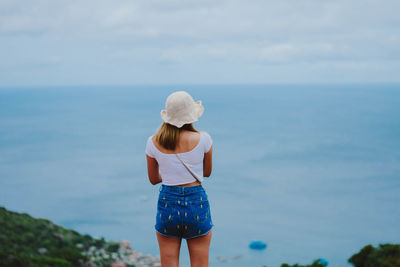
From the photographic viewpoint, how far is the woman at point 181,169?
2.65 metres

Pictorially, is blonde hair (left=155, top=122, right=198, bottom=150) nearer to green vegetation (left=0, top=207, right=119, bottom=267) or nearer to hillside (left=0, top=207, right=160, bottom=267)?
hillside (left=0, top=207, right=160, bottom=267)

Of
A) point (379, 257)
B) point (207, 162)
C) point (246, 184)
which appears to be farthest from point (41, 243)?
point (246, 184)

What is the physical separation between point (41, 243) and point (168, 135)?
7.77 meters

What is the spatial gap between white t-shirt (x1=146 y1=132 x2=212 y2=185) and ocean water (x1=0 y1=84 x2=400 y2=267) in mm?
21763

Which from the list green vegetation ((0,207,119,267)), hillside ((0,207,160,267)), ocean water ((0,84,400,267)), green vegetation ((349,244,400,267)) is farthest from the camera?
ocean water ((0,84,400,267))

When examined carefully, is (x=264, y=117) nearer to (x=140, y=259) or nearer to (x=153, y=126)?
(x=153, y=126)

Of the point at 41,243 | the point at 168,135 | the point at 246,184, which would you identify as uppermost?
the point at 246,184

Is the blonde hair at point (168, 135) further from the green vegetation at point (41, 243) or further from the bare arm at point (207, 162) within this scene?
the green vegetation at point (41, 243)

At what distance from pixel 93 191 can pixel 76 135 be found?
44.7m

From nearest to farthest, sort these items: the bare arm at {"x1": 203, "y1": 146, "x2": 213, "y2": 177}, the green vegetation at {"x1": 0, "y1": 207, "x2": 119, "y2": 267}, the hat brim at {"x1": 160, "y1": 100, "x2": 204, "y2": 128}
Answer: the hat brim at {"x1": 160, "y1": 100, "x2": 204, "y2": 128}
the bare arm at {"x1": 203, "y1": 146, "x2": 213, "y2": 177}
the green vegetation at {"x1": 0, "y1": 207, "x2": 119, "y2": 267}

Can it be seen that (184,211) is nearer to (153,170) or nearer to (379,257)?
(153,170)

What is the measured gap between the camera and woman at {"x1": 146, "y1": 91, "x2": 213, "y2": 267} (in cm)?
265

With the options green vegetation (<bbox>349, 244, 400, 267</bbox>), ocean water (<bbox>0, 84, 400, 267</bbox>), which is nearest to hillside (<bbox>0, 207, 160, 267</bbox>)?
green vegetation (<bbox>349, 244, 400, 267</bbox>)

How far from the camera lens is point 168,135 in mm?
2635
